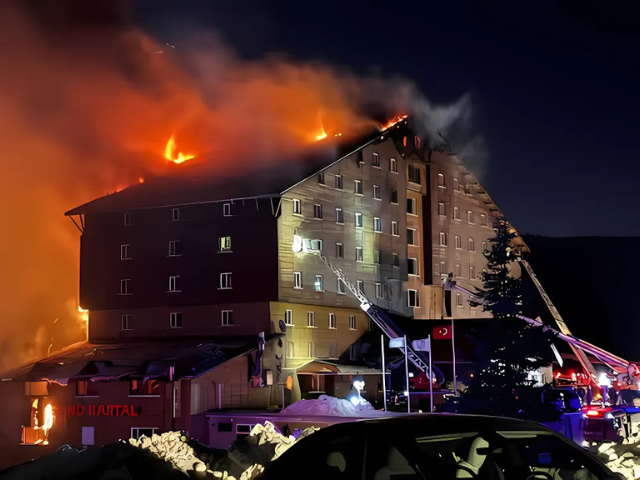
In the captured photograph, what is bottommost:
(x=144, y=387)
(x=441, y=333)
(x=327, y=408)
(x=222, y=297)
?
(x=327, y=408)

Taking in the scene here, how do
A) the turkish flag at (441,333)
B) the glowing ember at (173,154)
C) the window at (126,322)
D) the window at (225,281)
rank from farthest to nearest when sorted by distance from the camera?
1. the glowing ember at (173,154)
2. the window at (126,322)
3. the window at (225,281)
4. the turkish flag at (441,333)

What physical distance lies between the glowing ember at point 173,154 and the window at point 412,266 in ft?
63.7

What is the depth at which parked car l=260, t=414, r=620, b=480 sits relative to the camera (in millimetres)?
7000

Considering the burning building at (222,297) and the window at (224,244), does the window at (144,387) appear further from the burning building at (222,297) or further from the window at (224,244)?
the window at (224,244)

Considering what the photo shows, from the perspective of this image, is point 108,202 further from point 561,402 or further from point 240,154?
point 561,402

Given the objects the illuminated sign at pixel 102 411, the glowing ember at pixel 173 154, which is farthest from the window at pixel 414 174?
the illuminated sign at pixel 102 411

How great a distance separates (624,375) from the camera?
171 feet

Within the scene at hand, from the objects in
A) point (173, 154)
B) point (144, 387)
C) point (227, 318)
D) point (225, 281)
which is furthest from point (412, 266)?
point (144, 387)

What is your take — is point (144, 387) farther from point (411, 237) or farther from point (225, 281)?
point (411, 237)

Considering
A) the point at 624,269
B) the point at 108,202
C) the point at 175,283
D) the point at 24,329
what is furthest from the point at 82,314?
→ the point at 624,269

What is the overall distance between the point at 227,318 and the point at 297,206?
822 centimetres

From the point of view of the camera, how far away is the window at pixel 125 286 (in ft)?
202

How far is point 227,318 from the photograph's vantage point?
57.3m

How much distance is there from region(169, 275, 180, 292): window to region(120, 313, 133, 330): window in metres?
3.75
